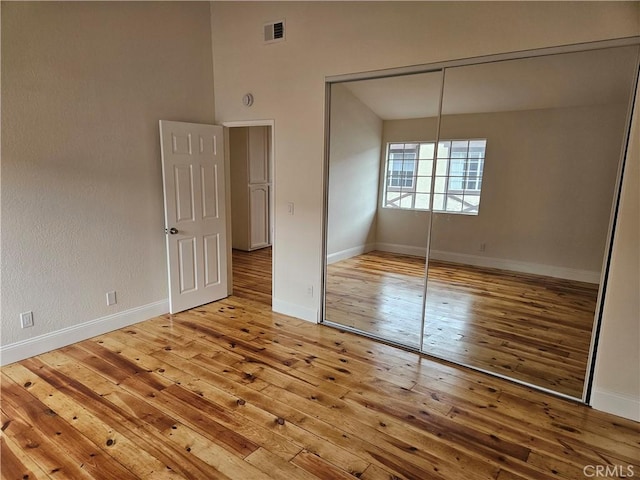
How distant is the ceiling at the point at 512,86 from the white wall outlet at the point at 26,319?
11.0ft

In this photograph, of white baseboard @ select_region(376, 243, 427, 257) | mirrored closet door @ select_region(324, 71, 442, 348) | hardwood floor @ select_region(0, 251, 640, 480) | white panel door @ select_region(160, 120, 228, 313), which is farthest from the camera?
white panel door @ select_region(160, 120, 228, 313)

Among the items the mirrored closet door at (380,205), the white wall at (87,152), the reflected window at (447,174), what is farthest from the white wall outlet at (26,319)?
the reflected window at (447,174)

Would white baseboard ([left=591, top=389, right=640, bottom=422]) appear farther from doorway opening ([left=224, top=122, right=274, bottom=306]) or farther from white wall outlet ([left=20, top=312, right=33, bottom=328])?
doorway opening ([left=224, top=122, right=274, bottom=306])

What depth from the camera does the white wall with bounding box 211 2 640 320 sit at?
8.09ft

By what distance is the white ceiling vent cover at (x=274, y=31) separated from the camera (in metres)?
3.62

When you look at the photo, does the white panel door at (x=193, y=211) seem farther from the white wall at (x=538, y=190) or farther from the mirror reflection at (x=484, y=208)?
the white wall at (x=538, y=190)

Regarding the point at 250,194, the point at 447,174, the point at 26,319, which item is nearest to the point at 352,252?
the point at 447,174

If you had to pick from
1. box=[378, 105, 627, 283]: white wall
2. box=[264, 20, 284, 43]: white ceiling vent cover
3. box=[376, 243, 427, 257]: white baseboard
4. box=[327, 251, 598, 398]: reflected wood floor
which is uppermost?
box=[264, 20, 284, 43]: white ceiling vent cover

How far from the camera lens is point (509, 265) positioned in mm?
3213

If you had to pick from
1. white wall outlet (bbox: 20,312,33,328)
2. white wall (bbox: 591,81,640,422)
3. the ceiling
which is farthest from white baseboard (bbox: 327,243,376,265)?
white wall outlet (bbox: 20,312,33,328)

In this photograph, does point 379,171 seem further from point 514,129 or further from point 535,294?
point 535,294

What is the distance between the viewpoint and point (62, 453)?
2062 millimetres

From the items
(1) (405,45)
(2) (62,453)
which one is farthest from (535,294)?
(2) (62,453)

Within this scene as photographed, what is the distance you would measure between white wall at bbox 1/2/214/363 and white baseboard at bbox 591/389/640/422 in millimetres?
3886
